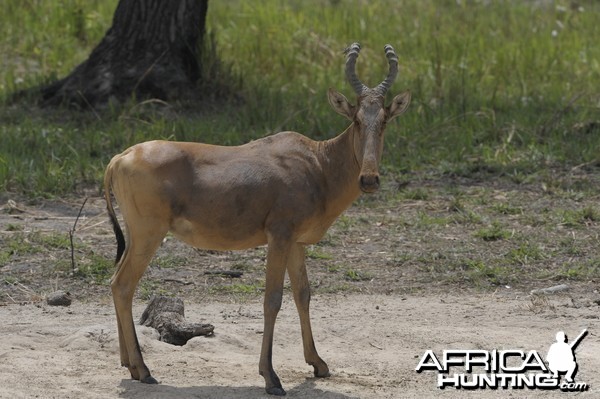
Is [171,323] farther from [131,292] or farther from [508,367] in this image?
[508,367]

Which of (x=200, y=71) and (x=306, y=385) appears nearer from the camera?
(x=306, y=385)

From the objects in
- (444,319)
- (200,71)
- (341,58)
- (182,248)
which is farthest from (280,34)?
(444,319)

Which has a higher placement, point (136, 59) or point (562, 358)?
point (136, 59)

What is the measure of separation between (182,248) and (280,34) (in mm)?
6193

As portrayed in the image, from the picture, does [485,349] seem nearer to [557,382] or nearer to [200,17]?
[557,382]

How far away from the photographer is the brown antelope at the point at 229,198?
720 cm

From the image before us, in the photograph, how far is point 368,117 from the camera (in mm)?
7254

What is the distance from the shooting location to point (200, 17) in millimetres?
13945

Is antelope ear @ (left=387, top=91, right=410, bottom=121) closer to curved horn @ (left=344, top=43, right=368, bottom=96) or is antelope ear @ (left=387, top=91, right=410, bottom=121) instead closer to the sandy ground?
curved horn @ (left=344, top=43, right=368, bottom=96)

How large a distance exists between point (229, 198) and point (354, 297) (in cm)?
232

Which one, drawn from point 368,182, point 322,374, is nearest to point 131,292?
point 322,374

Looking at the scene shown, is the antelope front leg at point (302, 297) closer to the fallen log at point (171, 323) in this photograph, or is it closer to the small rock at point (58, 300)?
the fallen log at point (171, 323)

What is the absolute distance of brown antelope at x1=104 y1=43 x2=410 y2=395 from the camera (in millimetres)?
7195

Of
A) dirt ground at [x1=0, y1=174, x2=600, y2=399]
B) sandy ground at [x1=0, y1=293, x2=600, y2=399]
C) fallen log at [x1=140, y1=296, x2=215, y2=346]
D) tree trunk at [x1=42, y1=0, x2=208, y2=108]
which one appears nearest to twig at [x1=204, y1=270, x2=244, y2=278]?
dirt ground at [x1=0, y1=174, x2=600, y2=399]
